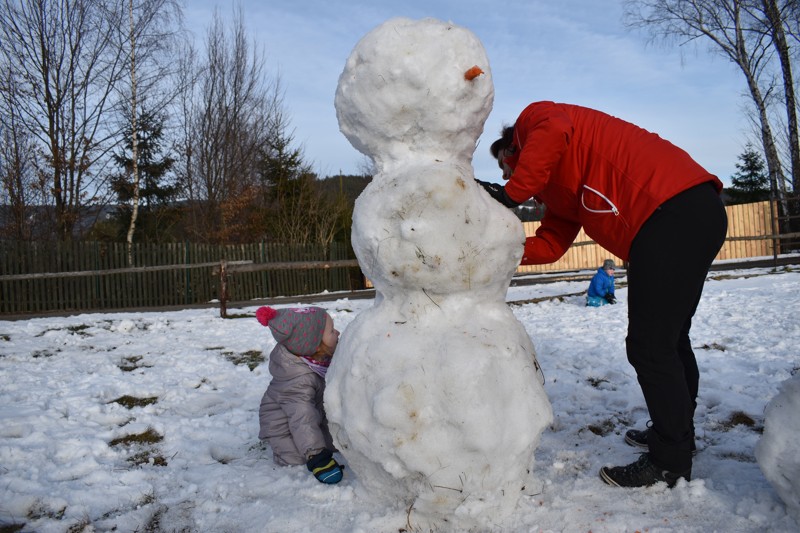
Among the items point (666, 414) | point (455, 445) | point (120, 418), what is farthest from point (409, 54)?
point (120, 418)

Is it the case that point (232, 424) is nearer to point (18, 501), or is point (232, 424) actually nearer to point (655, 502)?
point (18, 501)

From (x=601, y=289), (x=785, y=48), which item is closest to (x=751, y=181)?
→ (x=785, y=48)

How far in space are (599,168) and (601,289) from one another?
583 cm

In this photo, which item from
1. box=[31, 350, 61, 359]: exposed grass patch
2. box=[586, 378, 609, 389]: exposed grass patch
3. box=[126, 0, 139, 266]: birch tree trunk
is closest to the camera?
box=[586, 378, 609, 389]: exposed grass patch

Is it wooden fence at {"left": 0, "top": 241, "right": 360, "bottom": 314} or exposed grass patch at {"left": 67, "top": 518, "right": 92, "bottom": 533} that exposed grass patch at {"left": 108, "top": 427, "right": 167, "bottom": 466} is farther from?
wooden fence at {"left": 0, "top": 241, "right": 360, "bottom": 314}

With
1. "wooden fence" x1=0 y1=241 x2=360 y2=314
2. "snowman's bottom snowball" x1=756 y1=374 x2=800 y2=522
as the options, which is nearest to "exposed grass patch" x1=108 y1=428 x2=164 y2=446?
"snowman's bottom snowball" x1=756 y1=374 x2=800 y2=522

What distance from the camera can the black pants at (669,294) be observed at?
2.04 metres

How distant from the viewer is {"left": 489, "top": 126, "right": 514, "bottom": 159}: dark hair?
2443 mm

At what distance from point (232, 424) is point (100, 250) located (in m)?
11.0

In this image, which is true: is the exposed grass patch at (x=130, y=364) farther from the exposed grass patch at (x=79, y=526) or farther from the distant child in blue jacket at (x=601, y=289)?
the distant child in blue jacket at (x=601, y=289)

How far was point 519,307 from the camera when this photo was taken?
25.0ft

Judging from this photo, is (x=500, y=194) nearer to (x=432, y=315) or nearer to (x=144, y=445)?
(x=432, y=315)

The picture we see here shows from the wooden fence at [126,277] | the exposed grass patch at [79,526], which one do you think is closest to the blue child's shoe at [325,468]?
the exposed grass patch at [79,526]

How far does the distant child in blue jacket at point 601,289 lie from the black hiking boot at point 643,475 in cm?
562
